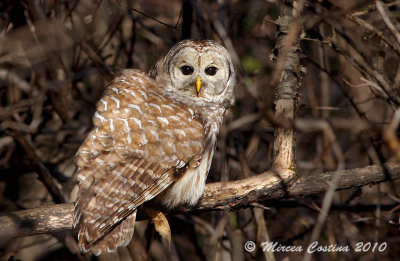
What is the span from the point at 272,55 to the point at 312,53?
1.97m

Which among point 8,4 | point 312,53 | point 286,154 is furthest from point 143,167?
point 312,53

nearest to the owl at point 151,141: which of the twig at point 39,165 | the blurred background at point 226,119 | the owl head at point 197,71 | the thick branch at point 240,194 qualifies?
the owl head at point 197,71

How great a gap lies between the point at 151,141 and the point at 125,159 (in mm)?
203

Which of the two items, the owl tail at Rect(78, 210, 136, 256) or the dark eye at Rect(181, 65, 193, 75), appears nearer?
the owl tail at Rect(78, 210, 136, 256)

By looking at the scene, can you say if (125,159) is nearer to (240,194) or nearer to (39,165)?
(240,194)

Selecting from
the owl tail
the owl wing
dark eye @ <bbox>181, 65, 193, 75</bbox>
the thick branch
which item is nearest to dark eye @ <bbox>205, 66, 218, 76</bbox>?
dark eye @ <bbox>181, 65, 193, 75</bbox>

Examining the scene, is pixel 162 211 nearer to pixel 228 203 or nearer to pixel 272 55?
pixel 228 203

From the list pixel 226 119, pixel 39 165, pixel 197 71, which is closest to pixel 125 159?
pixel 197 71

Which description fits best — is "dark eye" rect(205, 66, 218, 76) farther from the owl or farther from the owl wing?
the owl wing

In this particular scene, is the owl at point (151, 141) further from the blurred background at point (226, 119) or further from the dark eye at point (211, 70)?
the blurred background at point (226, 119)

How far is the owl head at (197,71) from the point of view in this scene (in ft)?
11.4

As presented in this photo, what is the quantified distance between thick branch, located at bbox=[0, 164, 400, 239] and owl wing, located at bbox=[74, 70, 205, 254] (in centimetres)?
18

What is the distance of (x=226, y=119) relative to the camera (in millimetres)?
4418

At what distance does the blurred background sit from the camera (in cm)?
387
